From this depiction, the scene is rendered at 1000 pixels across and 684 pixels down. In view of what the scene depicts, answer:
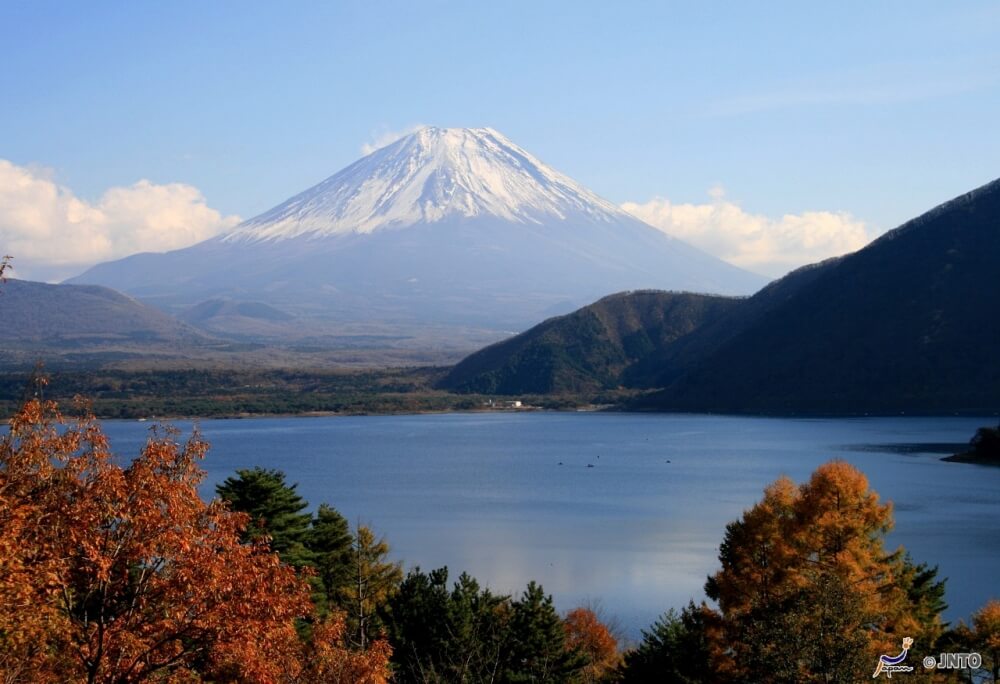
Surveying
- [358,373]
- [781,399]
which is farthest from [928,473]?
[358,373]

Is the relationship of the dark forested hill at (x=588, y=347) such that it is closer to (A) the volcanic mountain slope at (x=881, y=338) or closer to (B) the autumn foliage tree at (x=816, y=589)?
(A) the volcanic mountain slope at (x=881, y=338)

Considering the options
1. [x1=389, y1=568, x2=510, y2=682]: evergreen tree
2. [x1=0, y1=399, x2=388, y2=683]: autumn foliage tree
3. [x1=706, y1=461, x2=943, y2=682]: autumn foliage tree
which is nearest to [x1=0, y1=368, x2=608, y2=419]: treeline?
[x1=389, y1=568, x2=510, y2=682]: evergreen tree

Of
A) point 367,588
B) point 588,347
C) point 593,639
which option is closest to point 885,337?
point 588,347

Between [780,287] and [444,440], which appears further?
[780,287]

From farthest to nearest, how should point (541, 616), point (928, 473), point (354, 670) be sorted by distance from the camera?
point (928, 473) → point (541, 616) → point (354, 670)

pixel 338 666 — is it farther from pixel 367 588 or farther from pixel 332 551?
pixel 367 588

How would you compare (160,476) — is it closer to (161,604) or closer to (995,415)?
(161,604)

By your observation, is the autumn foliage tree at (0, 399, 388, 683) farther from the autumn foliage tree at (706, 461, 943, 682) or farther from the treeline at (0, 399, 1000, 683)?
the autumn foliage tree at (706, 461, 943, 682)
